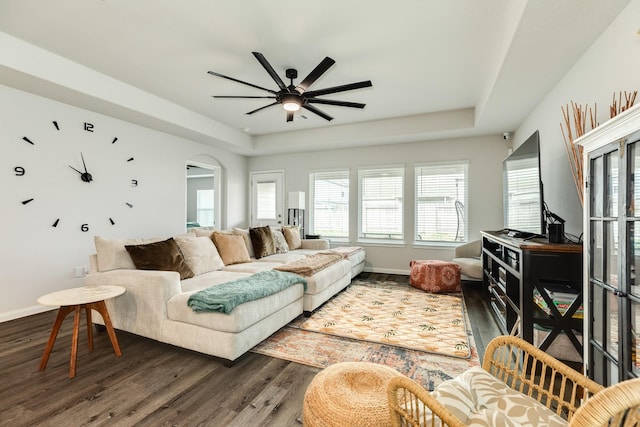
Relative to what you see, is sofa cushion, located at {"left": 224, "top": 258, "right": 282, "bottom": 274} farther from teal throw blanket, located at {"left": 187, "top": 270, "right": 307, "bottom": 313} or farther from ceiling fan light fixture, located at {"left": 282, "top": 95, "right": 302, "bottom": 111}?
ceiling fan light fixture, located at {"left": 282, "top": 95, "right": 302, "bottom": 111}

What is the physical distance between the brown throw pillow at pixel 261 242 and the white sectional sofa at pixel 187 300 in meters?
0.82

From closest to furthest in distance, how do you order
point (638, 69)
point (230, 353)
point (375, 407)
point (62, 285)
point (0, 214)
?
point (375, 407) → point (638, 69) → point (230, 353) → point (0, 214) → point (62, 285)

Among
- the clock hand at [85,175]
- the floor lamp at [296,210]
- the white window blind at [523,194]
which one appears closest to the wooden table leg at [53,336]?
the clock hand at [85,175]

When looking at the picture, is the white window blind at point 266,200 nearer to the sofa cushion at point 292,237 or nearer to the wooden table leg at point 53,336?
the sofa cushion at point 292,237

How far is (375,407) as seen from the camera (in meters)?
1.25

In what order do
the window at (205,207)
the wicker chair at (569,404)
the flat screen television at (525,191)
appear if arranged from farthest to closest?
the window at (205,207)
the flat screen television at (525,191)
the wicker chair at (569,404)

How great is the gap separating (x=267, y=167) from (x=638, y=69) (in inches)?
224

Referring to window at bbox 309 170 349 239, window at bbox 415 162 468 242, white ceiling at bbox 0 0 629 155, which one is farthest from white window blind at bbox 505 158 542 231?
window at bbox 309 170 349 239

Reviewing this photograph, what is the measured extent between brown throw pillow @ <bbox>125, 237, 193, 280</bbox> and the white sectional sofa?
0.01 metres

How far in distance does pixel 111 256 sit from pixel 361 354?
233cm

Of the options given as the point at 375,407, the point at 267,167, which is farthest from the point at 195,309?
the point at 267,167

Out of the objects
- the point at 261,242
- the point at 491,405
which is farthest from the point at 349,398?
the point at 261,242

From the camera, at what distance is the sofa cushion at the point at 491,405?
0.99 m

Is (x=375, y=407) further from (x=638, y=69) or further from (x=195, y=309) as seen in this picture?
(x=638, y=69)
